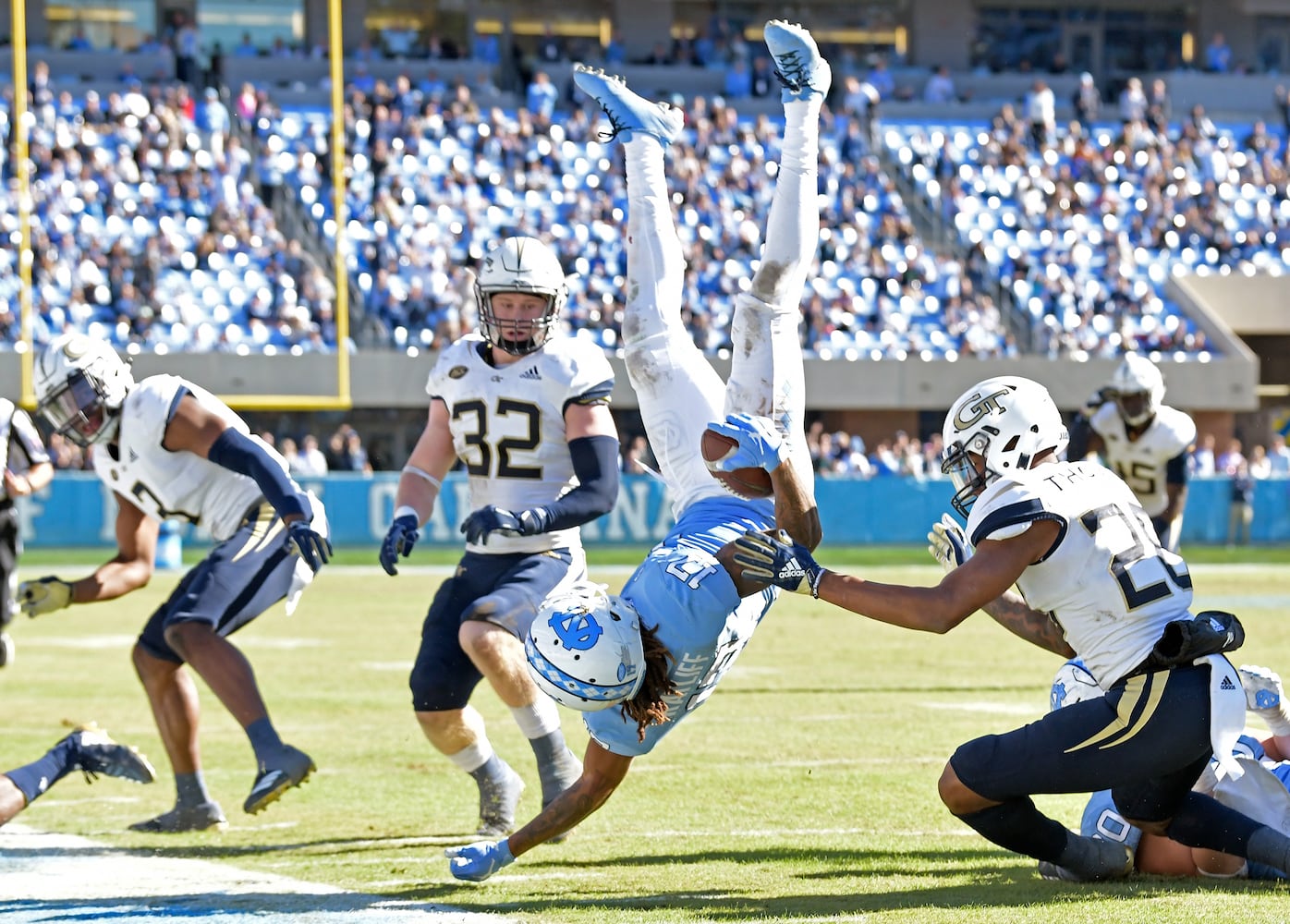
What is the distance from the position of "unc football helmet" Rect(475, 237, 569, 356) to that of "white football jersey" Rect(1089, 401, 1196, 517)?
570cm

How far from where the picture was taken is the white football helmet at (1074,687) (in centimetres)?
507

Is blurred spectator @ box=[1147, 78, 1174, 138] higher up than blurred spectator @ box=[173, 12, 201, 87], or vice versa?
blurred spectator @ box=[173, 12, 201, 87]

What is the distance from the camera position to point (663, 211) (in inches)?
233

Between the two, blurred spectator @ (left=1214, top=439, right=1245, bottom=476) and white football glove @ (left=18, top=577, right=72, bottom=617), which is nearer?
white football glove @ (left=18, top=577, right=72, bottom=617)

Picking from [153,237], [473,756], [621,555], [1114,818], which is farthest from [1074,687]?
[153,237]

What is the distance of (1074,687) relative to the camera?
5133 millimetres

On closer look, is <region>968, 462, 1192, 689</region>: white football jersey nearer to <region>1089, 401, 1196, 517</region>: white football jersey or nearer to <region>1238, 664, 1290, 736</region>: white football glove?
<region>1238, 664, 1290, 736</region>: white football glove

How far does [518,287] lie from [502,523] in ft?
3.46

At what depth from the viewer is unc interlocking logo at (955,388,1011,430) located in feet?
15.6

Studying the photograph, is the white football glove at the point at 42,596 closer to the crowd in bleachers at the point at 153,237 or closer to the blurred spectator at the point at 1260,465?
the crowd in bleachers at the point at 153,237

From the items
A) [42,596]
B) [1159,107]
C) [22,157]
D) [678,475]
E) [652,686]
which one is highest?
[1159,107]

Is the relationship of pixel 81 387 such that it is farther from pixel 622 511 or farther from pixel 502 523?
pixel 622 511

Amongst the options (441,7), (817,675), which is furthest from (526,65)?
(817,675)

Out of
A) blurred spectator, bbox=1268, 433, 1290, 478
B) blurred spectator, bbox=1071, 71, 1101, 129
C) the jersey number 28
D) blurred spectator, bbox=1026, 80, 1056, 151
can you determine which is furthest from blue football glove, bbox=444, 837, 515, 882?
blurred spectator, bbox=1071, 71, 1101, 129
